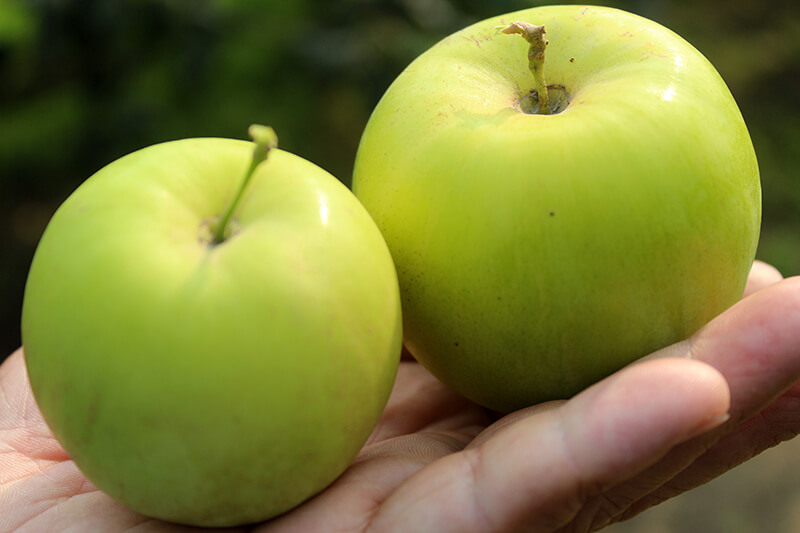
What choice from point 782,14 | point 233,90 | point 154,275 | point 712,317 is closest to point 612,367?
point 712,317

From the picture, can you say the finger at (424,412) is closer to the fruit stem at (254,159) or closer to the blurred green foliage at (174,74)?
the fruit stem at (254,159)

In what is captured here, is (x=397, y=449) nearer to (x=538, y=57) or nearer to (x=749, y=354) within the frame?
(x=749, y=354)

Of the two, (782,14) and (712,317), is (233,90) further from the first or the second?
(782,14)

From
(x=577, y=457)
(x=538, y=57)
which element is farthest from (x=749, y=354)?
(x=538, y=57)

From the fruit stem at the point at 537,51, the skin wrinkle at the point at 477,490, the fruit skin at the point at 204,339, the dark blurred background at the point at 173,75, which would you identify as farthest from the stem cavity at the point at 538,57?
the dark blurred background at the point at 173,75

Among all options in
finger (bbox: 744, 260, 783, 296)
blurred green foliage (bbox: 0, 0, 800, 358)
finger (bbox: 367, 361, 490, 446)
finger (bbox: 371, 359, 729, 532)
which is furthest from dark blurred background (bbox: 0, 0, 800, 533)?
finger (bbox: 371, 359, 729, 532)

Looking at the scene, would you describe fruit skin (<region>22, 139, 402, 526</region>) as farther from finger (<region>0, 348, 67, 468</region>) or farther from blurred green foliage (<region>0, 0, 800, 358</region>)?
blurred green foliage (<region>0, 0, 800, 358</region>)
